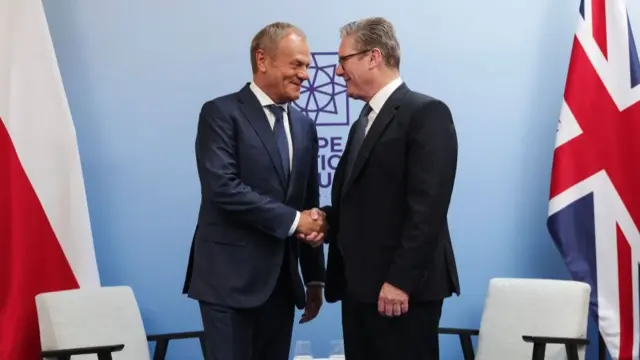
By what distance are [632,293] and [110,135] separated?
2.52 meters

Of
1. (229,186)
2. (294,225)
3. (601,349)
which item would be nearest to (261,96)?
(229,186)

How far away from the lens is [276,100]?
8.45 ft

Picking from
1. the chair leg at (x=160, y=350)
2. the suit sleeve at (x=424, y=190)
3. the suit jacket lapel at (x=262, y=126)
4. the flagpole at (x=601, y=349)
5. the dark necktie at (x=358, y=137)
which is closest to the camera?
the suit sleeve at (x=424, y=190)

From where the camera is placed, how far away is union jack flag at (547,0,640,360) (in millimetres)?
3191

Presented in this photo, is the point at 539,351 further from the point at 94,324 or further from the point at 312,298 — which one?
the point at 94,324

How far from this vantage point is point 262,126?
8.11 feet

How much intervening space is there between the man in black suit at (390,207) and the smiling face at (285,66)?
0.22 metres

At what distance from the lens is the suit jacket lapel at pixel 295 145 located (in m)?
2.52

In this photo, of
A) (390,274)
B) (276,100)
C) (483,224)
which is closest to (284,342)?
(390,274)

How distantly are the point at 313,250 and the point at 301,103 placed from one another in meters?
1.02

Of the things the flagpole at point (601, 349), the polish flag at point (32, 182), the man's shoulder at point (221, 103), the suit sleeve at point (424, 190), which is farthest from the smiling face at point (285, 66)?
the flagpole at point (601, 349)

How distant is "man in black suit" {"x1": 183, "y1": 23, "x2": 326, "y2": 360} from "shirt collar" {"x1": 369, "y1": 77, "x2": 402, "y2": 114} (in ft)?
1.16

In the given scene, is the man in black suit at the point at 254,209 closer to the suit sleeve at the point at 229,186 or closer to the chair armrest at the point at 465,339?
the suit sleeve at the point at 229,186

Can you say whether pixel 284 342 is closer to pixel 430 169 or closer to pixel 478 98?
pixel 430 169
